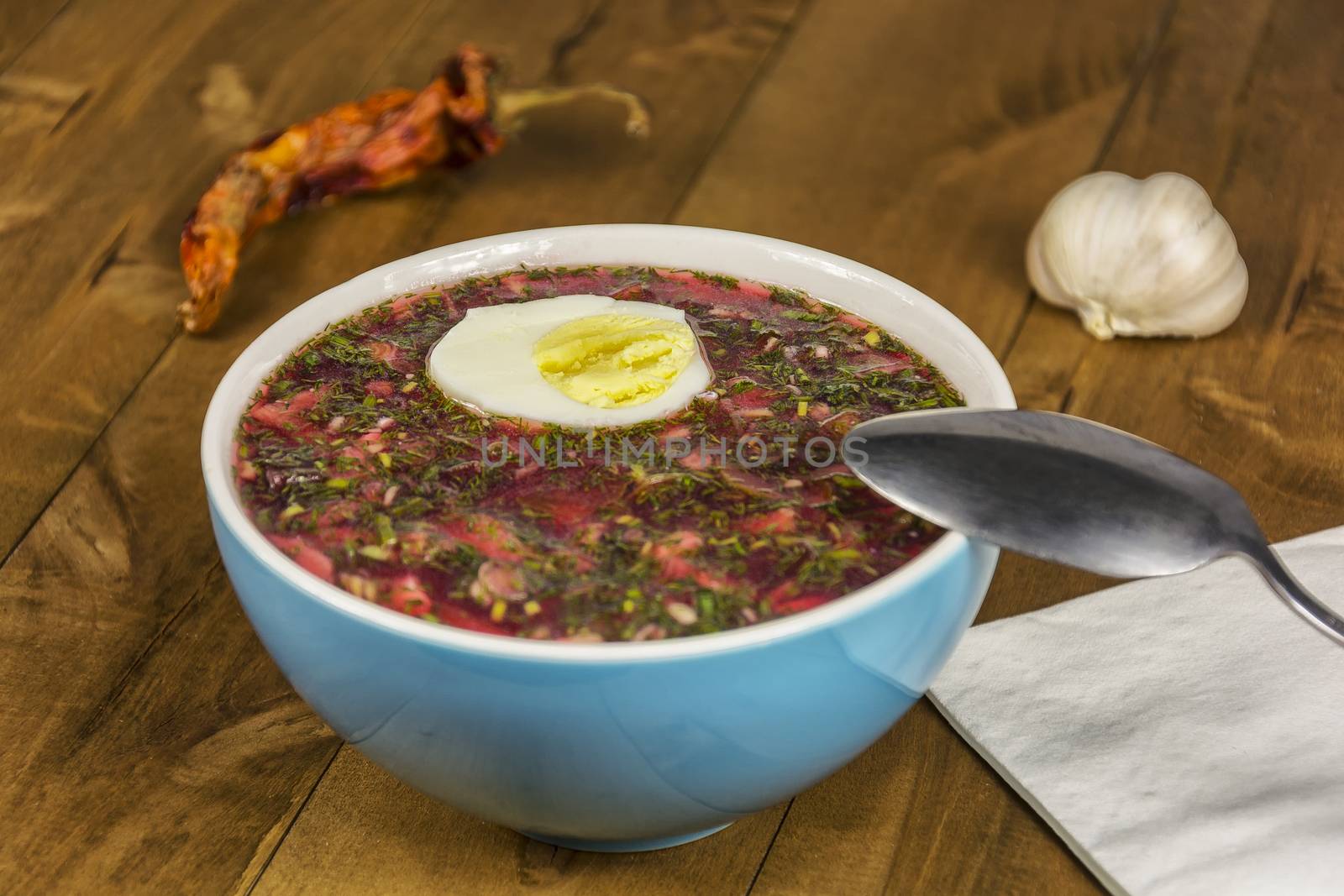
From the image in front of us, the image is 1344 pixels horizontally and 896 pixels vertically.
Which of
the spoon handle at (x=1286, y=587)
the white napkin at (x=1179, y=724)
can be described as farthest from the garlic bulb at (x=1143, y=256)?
the spoon handle at (x=1286, y=587)

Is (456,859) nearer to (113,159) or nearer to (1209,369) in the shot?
(1209,369)

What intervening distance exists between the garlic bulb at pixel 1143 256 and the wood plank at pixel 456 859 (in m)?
1.14

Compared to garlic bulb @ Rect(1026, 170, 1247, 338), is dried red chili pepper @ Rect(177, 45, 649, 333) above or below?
above

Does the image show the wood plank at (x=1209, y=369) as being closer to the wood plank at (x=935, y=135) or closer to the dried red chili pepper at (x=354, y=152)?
the wood plank at (x=935, y=135)

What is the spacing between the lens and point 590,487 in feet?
4.93

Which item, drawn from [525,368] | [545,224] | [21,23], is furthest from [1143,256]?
[21,23]

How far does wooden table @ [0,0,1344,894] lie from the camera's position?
5.37 feet

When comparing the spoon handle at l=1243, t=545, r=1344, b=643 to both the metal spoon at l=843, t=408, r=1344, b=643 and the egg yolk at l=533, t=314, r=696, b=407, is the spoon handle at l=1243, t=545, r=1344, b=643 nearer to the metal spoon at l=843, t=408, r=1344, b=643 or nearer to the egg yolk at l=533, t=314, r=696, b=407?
the metal spoon at l=843, t=408, r=1344, b=643

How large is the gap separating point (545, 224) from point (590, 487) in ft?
4.14

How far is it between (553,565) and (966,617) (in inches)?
16.2

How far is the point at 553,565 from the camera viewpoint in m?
1.39

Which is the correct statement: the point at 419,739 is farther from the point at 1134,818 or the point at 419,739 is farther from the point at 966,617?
the point at 1134,818

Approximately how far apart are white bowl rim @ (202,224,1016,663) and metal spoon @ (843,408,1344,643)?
54 mm

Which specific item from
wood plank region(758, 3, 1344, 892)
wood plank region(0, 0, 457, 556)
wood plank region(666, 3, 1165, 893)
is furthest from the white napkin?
wood plank region(0, 0, 457, 556)
